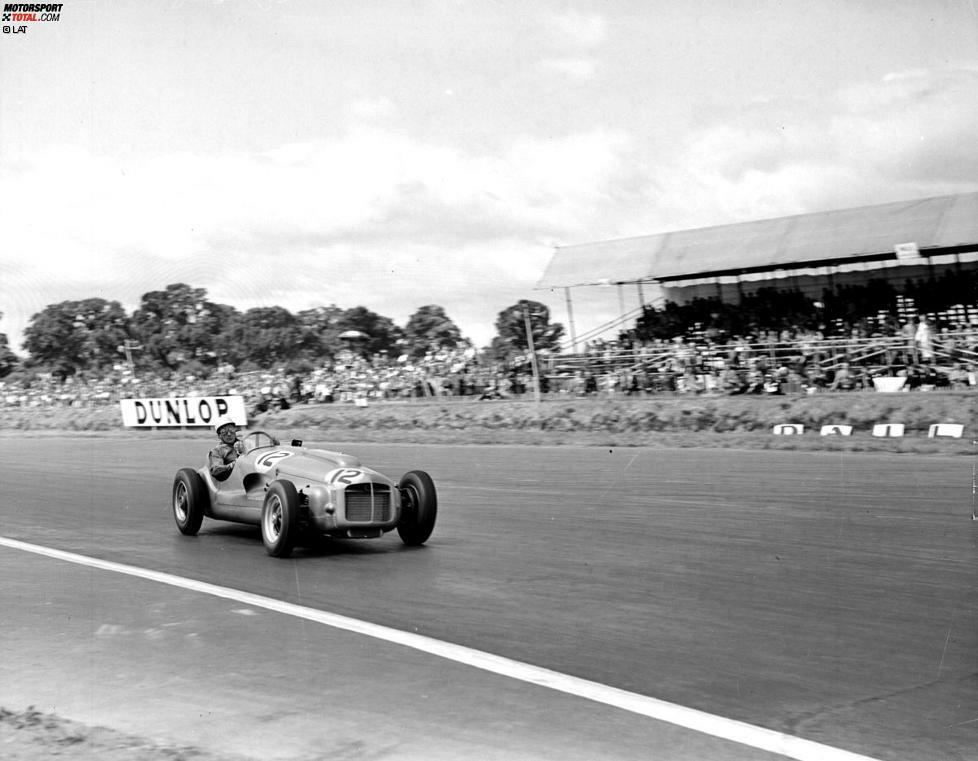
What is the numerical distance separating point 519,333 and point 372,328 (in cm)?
828

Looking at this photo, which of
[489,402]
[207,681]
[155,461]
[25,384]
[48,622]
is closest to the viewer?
[207,681]

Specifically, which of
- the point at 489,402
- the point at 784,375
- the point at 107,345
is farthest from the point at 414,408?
the point at 107,345

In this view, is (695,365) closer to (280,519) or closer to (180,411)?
(280,519)

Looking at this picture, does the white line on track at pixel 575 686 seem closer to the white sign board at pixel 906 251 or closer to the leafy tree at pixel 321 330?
the white sign board at pixel 906 251

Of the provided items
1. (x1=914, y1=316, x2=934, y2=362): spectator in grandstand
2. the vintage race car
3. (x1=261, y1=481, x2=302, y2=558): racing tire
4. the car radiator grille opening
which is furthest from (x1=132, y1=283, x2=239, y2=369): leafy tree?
the car radiator grille opening

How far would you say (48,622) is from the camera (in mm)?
6488

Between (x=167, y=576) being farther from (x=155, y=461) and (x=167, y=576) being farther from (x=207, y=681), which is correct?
(x=155, y=461)

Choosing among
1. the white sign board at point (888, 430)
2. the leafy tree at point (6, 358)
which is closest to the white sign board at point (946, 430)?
the white sign board at point (888, 430)

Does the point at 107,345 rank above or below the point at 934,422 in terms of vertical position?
above

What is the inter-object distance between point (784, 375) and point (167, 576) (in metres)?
16.8

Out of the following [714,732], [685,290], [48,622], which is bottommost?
[714,732]

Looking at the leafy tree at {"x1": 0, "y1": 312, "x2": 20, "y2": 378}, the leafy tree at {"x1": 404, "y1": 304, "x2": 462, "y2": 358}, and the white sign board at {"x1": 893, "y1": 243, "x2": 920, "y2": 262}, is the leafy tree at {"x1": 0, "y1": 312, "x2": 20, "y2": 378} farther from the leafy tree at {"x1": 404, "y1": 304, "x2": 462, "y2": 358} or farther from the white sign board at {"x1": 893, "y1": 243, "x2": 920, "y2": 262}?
the white sign board at {"x1": 893, "y1": 243, "x2": 920, "y2": 262}

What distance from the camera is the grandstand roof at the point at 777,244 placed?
82.7 feet

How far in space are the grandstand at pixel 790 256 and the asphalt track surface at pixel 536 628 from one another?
13.8 metres
